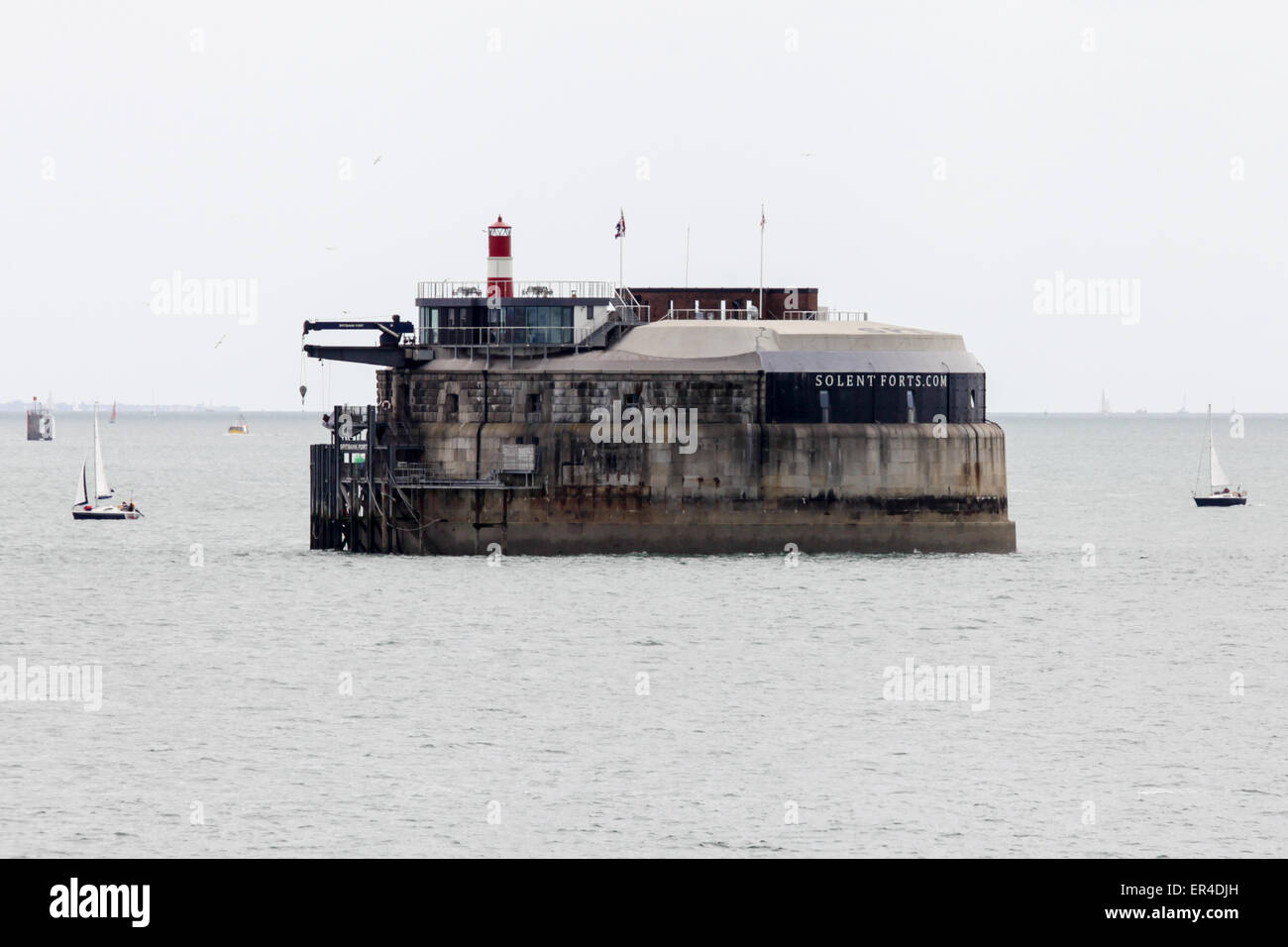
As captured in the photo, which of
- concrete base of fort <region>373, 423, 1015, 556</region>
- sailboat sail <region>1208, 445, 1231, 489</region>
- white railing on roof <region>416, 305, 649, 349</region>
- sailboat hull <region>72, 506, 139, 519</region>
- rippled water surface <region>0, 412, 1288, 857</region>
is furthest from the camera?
sailboat sail <region>1208, 445, 1231, 489</region>

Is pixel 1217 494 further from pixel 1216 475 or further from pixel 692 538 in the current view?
pixel 692 538

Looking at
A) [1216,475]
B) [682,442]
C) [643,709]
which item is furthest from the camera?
[1216,475]

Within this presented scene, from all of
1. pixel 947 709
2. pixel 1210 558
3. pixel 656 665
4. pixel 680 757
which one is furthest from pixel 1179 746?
pixel 1210 558

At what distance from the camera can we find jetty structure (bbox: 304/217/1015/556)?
67.2 metres

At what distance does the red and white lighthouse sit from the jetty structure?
1352 millimetres

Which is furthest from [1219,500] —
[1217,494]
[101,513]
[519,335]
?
[101,513]

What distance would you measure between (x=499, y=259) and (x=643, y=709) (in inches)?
1247

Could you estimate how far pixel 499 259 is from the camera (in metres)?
71.9

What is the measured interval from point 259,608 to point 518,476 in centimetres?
1081

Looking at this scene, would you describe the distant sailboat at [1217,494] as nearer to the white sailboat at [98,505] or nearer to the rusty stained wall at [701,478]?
Answer: the rusty stained wall at [701,478]

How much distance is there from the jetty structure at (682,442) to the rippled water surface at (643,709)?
1.46 meters

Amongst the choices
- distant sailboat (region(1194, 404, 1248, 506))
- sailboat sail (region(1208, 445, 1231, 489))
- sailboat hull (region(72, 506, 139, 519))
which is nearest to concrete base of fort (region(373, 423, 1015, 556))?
sailboat hull (region(72, 506, 139, 519))

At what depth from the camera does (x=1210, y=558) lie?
263 ft

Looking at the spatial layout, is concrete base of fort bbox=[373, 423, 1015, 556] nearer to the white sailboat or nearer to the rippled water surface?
the rippled water surface
